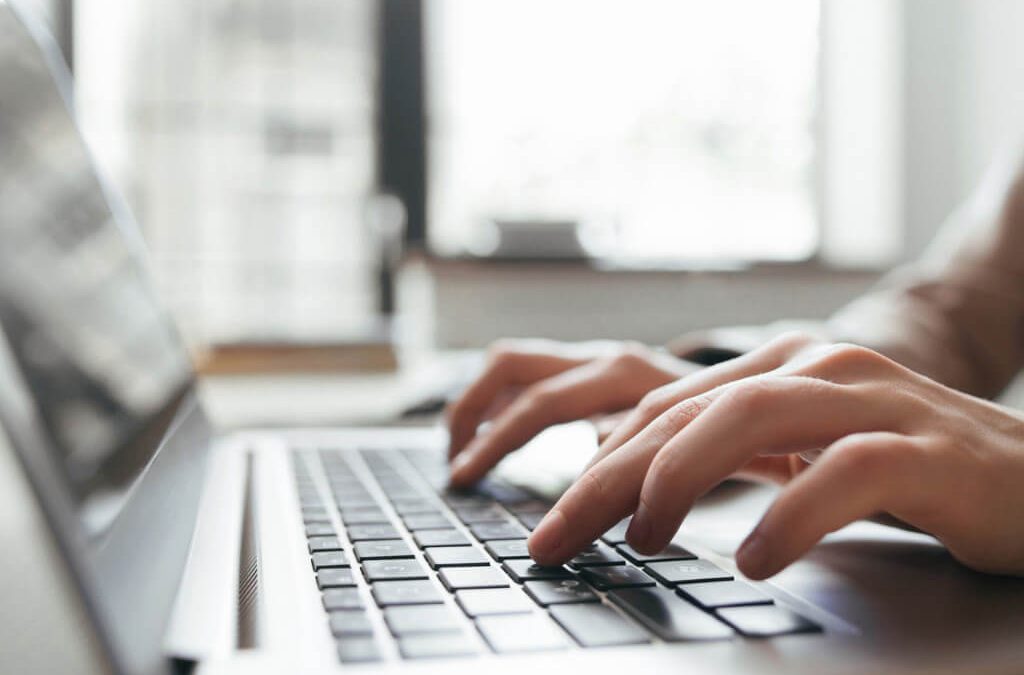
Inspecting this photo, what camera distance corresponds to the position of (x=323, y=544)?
38cm

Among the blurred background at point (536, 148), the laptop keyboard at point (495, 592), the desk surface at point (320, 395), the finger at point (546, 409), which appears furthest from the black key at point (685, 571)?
the blurred background at point (536, 148)

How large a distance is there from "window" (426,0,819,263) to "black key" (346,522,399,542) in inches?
66.8

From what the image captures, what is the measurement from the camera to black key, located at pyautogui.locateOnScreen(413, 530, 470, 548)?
0.38 metres

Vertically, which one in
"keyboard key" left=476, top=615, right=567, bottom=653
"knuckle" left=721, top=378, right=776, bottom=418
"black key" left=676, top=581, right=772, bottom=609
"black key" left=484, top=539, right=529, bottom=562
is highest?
"knuckle" left=721, top=378, right=776, bottom=418

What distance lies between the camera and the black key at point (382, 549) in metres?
0.35

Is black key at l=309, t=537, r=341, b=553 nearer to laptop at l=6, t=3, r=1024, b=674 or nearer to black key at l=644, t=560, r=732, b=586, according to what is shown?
laptop at l=6, t=3, r=1024, b=674

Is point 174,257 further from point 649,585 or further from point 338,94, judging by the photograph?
point 649,585

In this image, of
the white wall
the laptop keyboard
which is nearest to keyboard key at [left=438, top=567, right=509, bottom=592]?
the laptop keyboard

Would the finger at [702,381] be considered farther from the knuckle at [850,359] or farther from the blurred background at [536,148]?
the blurred background at [536,148]

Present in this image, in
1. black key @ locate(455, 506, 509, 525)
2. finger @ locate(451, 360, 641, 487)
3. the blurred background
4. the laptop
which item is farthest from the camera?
the blurred background

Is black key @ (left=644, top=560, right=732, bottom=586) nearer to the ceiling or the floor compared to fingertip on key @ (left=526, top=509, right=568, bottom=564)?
nearer to the floor

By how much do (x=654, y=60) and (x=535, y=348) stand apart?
178 centimetres

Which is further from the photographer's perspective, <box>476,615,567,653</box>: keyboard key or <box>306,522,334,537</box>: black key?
<box>306,522,334,537</box>: black key

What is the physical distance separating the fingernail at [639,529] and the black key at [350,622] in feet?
0.34
